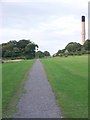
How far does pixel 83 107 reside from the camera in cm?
1245

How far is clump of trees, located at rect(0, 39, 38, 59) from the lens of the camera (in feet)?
464

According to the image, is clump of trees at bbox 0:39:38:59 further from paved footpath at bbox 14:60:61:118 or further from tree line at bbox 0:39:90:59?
paved footpath at bbox 14:60:61:118

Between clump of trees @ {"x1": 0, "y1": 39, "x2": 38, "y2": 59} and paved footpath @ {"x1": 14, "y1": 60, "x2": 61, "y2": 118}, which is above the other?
clump of trees @ {"x1": 0, "y1": 39, "x2": 38, "y2": 59}

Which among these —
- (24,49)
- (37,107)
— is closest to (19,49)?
(24,49)

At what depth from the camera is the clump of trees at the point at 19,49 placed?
14135cm

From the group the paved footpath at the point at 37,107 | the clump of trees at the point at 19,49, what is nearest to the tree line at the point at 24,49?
the clump of trees at the point at 19,49

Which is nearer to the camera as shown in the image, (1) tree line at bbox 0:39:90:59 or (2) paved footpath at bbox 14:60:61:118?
(2) paved footpath at bbox 14:60:61:118

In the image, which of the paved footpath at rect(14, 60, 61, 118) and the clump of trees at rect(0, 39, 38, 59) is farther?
the clump of trees at rect(0, 39, 38, 59)

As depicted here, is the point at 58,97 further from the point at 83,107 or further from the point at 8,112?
the point at 8,112

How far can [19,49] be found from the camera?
17362cm

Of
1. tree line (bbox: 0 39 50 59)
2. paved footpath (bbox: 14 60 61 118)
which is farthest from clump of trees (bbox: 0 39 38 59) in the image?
paved footpath (bbox: 14 60 61 118)

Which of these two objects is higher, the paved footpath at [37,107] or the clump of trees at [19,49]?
→ the clump of trees at [19,49]

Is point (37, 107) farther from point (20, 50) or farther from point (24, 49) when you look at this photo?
point (24, 49)

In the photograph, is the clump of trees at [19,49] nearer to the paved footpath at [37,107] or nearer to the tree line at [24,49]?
the tree line at [24,49]
